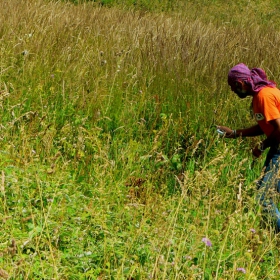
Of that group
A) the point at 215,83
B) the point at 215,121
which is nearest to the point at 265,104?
the point at 215,121

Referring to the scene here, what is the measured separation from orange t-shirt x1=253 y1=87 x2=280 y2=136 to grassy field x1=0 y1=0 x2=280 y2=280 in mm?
419

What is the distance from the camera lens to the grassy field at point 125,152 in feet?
7.36

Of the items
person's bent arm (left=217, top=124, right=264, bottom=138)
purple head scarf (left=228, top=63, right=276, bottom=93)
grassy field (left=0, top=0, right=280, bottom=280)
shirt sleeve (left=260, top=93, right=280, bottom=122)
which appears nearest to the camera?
grassy field (left=0, top=0, right=280, bottom=280)

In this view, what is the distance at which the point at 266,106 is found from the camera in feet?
10.1

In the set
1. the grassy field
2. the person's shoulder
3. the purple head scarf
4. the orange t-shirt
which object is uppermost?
the purple head scarf

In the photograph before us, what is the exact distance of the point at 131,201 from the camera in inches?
115

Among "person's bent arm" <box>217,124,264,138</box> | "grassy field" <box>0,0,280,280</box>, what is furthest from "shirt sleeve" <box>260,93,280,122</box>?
"grassy field" <box>0,0,280,280</box>

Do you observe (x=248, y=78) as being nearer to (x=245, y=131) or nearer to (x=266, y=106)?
(x=266, y=106)

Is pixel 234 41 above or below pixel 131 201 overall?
above

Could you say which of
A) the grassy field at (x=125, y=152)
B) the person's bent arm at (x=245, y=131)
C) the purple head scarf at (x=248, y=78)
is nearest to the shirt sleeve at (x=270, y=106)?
the purple head scarf at (x=248, y=78)

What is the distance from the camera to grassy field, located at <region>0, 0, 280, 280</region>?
2242 millimetres

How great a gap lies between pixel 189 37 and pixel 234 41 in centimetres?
53

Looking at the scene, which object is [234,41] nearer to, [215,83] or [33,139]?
[215,83]

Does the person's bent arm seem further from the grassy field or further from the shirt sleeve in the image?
the shirt sleeve
